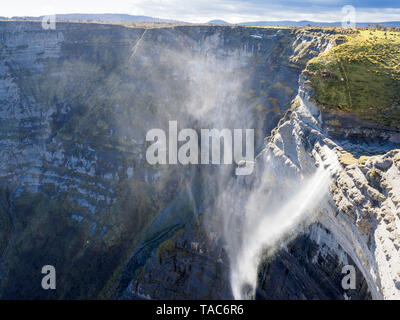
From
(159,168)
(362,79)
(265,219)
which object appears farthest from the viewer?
(159,168)

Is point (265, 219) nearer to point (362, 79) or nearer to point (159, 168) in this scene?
point (362, 79)

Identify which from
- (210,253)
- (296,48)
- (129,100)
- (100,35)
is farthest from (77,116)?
(296,48)

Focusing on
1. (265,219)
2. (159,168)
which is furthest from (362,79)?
(159,168)

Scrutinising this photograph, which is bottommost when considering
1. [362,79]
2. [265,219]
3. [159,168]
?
[265,219]

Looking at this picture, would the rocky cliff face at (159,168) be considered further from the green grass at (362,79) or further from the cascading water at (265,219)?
the green grass at (362,79)

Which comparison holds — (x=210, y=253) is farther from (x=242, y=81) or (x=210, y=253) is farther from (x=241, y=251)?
(x=242, y=81)

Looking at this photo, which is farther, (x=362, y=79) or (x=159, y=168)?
(x=159, y=168)

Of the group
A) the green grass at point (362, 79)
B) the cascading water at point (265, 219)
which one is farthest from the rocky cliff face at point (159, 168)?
the green grass at point (362, 79)
